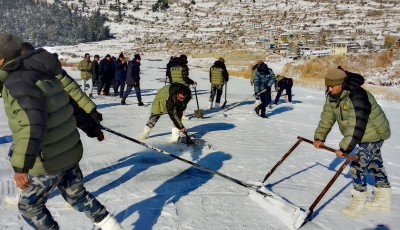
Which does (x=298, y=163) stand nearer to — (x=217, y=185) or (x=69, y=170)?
(x=217, y=185)

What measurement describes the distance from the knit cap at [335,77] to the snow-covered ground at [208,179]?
167cm

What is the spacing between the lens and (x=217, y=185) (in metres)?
5.49

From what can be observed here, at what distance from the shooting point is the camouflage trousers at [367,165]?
4414 millimetres

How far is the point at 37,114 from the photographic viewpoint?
2.54 meters

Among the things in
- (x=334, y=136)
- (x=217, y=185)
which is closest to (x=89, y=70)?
(x=334, y=136)

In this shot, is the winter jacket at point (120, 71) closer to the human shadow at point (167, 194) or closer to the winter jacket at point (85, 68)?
the winter jacket at point (85, 68)

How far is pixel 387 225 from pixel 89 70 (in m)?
11.4

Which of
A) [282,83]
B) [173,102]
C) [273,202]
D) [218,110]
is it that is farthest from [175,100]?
[282,83]

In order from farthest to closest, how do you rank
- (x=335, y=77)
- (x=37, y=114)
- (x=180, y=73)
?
1. (x=180, y=73)
2. (x=335, y=77)
3. (x=37, y=114)

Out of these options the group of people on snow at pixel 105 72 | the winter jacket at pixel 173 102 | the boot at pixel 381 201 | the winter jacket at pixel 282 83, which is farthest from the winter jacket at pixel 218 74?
the boot at pixel 381 201

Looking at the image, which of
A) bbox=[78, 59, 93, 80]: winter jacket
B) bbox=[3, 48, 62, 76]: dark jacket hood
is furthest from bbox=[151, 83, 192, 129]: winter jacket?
bbox=[78, 59, 93, 80]: winter jacket

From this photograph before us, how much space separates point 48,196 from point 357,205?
358cm

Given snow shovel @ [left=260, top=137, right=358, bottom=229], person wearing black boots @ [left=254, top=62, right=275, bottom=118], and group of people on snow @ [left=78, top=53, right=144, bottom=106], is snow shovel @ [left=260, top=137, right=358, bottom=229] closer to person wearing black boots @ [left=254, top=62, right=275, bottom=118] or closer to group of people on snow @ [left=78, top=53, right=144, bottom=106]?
person wearing black boots @ [left=254, top=62, right=275, bottom=118]

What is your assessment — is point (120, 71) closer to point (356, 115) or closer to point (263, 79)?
point (263, 79)
